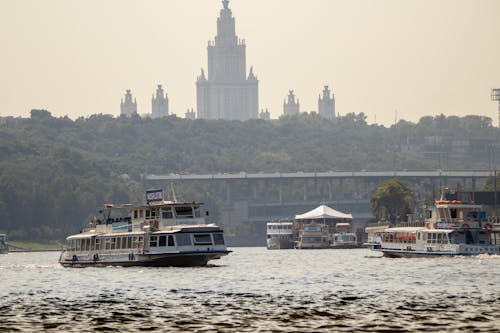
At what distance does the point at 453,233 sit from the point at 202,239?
32774mm

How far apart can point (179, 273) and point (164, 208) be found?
13.0 m

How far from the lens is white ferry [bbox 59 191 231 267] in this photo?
4811 inches

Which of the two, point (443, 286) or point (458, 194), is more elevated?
Result: point (458, 194)

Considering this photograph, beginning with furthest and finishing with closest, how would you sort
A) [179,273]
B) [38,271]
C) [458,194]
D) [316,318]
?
1. [458,194]
2. [38,271]
3. [179,273]
4. [316,318]

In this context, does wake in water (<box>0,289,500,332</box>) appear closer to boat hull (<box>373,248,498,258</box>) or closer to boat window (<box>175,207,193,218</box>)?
boat window (<box>175,207,193,218</box>)

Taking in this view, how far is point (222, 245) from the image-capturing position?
123625 mm

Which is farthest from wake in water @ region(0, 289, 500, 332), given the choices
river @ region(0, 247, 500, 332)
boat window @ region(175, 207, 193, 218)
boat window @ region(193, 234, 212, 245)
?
boat window @ region(175, 207, 193, 218)

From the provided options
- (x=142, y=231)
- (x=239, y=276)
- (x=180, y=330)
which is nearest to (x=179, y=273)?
(x=239, y=276)

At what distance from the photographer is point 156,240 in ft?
406

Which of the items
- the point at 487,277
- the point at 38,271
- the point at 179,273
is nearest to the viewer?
the point at 487,277

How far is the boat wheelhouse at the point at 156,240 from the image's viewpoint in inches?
4811

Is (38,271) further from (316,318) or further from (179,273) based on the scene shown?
(316,318)

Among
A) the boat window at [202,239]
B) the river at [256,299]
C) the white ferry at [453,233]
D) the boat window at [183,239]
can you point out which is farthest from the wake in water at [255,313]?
the white ferry at [453,233]

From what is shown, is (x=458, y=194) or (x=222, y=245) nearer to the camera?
(x=222, y=245)
